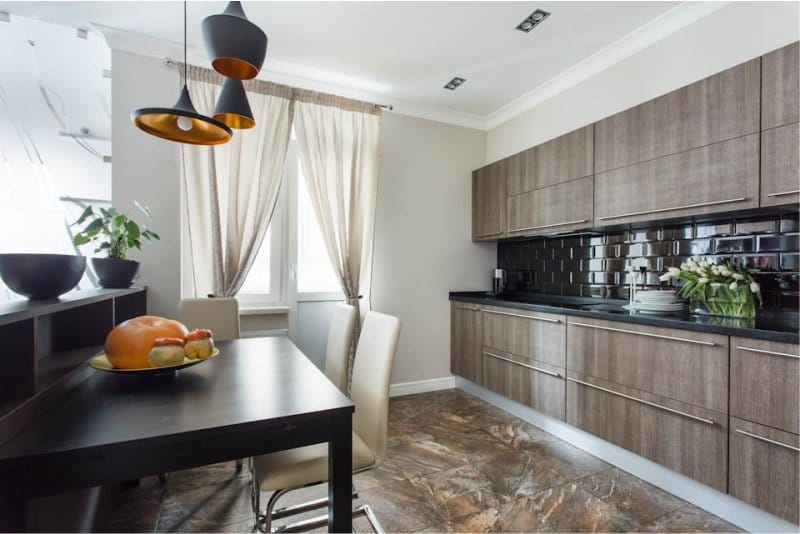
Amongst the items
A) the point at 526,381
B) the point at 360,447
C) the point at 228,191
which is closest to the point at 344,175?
the point at 228,191

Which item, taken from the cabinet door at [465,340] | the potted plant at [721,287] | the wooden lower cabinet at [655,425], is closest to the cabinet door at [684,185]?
the potted plant at [721,287]

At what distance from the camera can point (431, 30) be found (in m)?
2.52

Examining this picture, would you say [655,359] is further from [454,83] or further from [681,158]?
[454,83]

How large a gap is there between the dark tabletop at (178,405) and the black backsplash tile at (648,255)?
2349 millimetres

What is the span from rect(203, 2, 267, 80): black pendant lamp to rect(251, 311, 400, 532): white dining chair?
1147 millimetres

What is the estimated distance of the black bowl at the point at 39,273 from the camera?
110 centimetres

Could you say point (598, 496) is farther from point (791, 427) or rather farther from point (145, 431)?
point (145, 431)

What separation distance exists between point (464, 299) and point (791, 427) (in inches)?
89.7

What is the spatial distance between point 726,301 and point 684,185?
67cm

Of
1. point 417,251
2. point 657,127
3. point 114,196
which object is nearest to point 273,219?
point 114,196

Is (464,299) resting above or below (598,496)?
above

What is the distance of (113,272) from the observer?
1862mm

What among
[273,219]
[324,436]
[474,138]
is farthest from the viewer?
[474,138]

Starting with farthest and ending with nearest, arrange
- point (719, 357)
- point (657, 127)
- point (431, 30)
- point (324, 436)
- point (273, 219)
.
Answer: point (273, 219) < point (431, 30) < point (657, 127) < point (719, 357) < point (324, 436)
